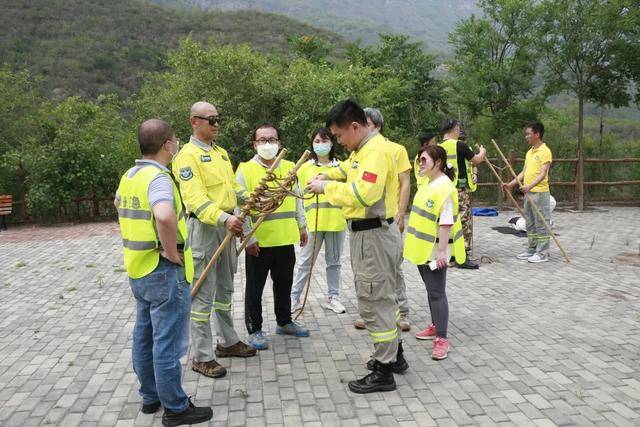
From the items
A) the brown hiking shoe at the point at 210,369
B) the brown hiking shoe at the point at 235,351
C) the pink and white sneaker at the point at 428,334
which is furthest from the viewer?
the pink and white sneaker at the point at 428,334

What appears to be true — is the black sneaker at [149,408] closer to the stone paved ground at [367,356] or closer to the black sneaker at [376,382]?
the stone paved ground at [367,356]

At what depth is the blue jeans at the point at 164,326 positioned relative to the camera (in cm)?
323

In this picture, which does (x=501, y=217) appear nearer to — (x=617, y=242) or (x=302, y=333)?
(x=617, y=242)

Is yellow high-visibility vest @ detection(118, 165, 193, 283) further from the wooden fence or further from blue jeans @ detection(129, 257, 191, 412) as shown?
the wooden fence

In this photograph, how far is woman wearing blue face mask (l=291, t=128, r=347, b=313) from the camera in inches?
214

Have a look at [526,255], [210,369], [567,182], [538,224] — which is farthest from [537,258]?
[567,182]

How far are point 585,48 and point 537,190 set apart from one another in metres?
6.30

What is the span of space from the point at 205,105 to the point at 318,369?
7.53 feet

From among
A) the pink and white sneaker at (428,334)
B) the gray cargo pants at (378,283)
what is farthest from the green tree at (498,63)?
the gray cargo pants at (378,283)

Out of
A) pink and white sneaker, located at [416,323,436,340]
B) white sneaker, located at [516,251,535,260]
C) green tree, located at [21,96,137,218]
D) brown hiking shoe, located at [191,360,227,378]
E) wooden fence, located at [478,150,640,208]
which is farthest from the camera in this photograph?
wooden fence, located at [478,150,640,208]

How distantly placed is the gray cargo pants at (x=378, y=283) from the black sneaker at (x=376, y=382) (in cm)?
8

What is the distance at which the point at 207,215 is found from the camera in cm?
386

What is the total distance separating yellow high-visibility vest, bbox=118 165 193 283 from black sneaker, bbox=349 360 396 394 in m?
1.71

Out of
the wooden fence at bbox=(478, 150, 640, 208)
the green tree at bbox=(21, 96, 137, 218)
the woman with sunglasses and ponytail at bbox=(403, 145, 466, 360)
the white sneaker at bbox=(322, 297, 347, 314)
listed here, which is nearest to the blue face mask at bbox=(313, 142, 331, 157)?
the woman with sunglasses and ponytail at bbox=(403, 145, 466, 360)
